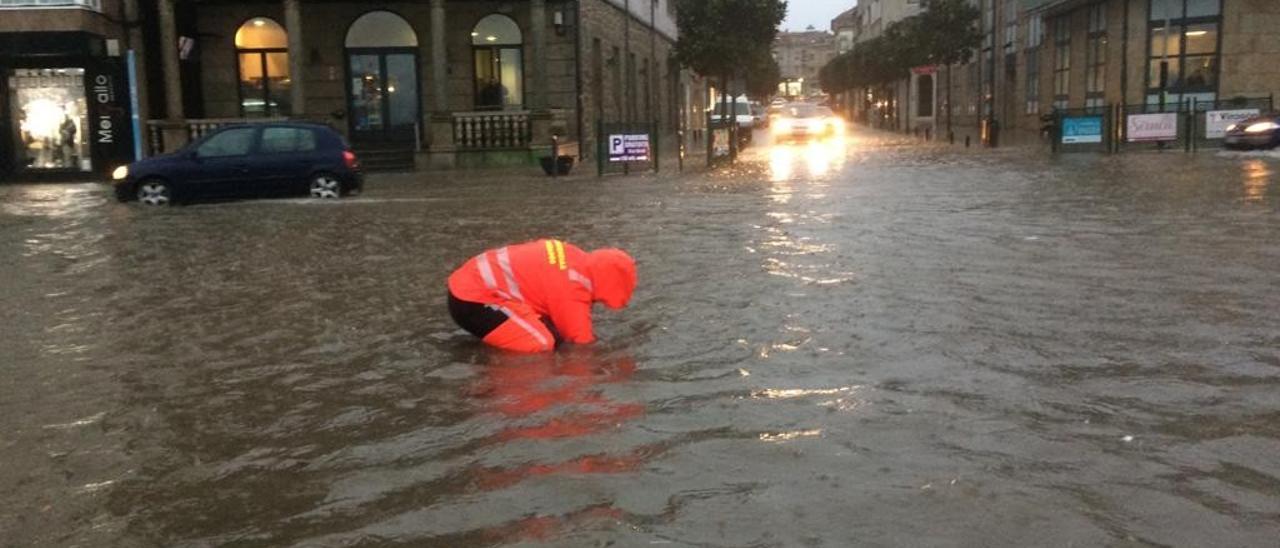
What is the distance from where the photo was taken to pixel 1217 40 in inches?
1383

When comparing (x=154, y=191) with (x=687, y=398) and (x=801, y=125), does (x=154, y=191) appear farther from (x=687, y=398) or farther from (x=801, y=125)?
(x=801, y=125)

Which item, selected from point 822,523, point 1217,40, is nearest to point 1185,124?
point 1217,40

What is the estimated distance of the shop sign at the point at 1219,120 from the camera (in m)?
30.5

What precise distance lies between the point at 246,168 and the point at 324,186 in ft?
4.25

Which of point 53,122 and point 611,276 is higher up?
point 53,122

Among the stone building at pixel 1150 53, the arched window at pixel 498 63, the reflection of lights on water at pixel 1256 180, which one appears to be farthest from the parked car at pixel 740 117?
the reflection of lights on water at pixel 1256 180

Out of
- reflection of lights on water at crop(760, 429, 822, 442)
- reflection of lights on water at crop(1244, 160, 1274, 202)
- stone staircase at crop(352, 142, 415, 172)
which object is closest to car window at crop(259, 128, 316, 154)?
stone staircase at crop(352, 142, 415, 172)

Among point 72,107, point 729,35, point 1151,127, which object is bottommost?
point 1151,127

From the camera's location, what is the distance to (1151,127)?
3050cm

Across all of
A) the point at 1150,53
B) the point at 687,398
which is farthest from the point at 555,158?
the point at 1150,53

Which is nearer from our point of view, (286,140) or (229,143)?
(229,143)

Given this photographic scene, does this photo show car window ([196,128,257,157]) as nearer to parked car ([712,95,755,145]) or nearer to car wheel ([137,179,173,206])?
car wheel ([137,179,173,206])

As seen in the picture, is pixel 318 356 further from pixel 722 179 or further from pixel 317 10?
pixel 317 10

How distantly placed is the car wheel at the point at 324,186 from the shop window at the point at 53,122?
10053 millimetres
